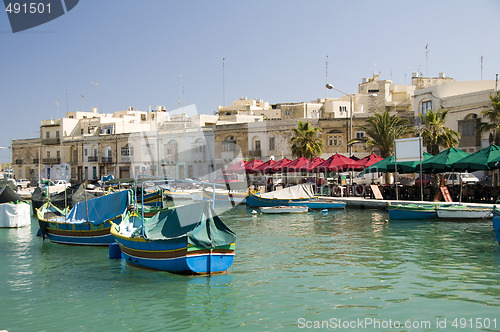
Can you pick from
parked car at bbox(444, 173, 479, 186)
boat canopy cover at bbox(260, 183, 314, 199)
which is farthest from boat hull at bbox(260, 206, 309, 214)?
parked car at bbox(444, 173, 479, 186)

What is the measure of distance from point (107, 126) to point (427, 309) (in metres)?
70.2

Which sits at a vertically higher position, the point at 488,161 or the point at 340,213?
the point at 488,161

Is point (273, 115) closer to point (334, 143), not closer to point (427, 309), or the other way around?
point (334, 143)

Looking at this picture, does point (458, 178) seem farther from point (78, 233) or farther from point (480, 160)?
point (78, 233)

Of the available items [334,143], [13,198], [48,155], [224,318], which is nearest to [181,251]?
[224,318]

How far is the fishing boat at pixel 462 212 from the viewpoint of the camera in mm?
26297

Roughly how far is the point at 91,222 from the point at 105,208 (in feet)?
3.10

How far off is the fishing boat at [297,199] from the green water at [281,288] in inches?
478

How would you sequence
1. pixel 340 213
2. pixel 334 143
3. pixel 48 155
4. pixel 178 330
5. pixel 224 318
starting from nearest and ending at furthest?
pixel 178 330
pixel 224 318
pixel 340 213
pixel 334 143
pixel 48 155

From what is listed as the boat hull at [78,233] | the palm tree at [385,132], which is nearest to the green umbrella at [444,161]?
the palm tree at [385,132]

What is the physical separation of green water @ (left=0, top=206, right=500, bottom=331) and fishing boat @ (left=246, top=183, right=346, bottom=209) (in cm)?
1213

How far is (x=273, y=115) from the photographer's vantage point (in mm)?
75188

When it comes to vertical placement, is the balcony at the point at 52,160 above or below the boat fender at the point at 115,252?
above

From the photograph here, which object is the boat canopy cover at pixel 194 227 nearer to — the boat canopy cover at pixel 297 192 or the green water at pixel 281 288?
the green water at pixel 281 288
